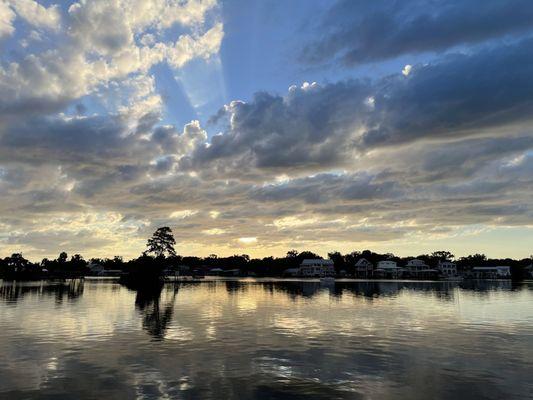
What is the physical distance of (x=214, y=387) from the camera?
23.8m

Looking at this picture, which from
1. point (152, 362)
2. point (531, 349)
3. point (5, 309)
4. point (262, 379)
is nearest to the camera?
point (262, 379)

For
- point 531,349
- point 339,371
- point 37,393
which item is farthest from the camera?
point 531,349

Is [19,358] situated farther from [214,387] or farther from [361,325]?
[361,325]

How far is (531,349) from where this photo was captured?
3553 centimetres

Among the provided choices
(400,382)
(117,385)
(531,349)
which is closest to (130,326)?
(117,385)

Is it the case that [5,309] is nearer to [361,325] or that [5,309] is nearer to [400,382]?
[361,325]

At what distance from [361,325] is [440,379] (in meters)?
22.3

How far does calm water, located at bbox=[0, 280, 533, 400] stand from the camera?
2352 centimetres

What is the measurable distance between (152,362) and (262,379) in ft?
26.6

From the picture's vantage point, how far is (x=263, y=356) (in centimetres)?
3183

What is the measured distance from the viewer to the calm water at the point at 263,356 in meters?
23.5

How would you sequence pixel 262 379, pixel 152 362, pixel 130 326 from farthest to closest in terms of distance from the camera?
pixel 130 326, pixel 152 362, pixel 262 379

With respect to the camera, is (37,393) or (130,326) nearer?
(37,393)

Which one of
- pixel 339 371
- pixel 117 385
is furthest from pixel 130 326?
pixel 339 371
